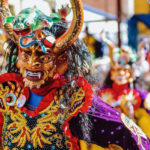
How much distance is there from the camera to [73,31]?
1942mm

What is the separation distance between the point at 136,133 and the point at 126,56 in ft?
7.76

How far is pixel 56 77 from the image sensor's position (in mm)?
2055

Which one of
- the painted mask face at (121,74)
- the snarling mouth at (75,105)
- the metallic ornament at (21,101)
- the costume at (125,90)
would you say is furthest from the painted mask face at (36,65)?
the painted mask face at (121,74)

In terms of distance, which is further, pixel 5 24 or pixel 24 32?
pixel 5 24

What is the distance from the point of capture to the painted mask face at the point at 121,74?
13.9 ft

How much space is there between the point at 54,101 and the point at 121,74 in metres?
2.34

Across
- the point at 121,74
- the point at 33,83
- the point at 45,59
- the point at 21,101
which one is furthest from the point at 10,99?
the point at 121,74

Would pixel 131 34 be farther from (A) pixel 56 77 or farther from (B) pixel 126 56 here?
(A) pixel 56 77

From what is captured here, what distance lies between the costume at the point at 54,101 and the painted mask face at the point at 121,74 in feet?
7.22

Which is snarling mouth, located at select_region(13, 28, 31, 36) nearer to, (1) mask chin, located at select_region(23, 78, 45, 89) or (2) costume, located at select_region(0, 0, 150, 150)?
(2) costume, located at select_region(0, 0, 150, 150)

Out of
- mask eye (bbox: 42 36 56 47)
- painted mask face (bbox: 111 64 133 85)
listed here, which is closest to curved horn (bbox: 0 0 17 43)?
mask eye (bbox: 42 36 56 47)

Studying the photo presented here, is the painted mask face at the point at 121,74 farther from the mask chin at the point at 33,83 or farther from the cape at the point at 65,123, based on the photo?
the mask chin at the point at 33,83

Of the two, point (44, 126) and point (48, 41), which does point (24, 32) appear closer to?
→ point (48, 41)

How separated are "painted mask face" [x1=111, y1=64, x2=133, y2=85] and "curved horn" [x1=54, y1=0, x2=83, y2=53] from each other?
234cm
